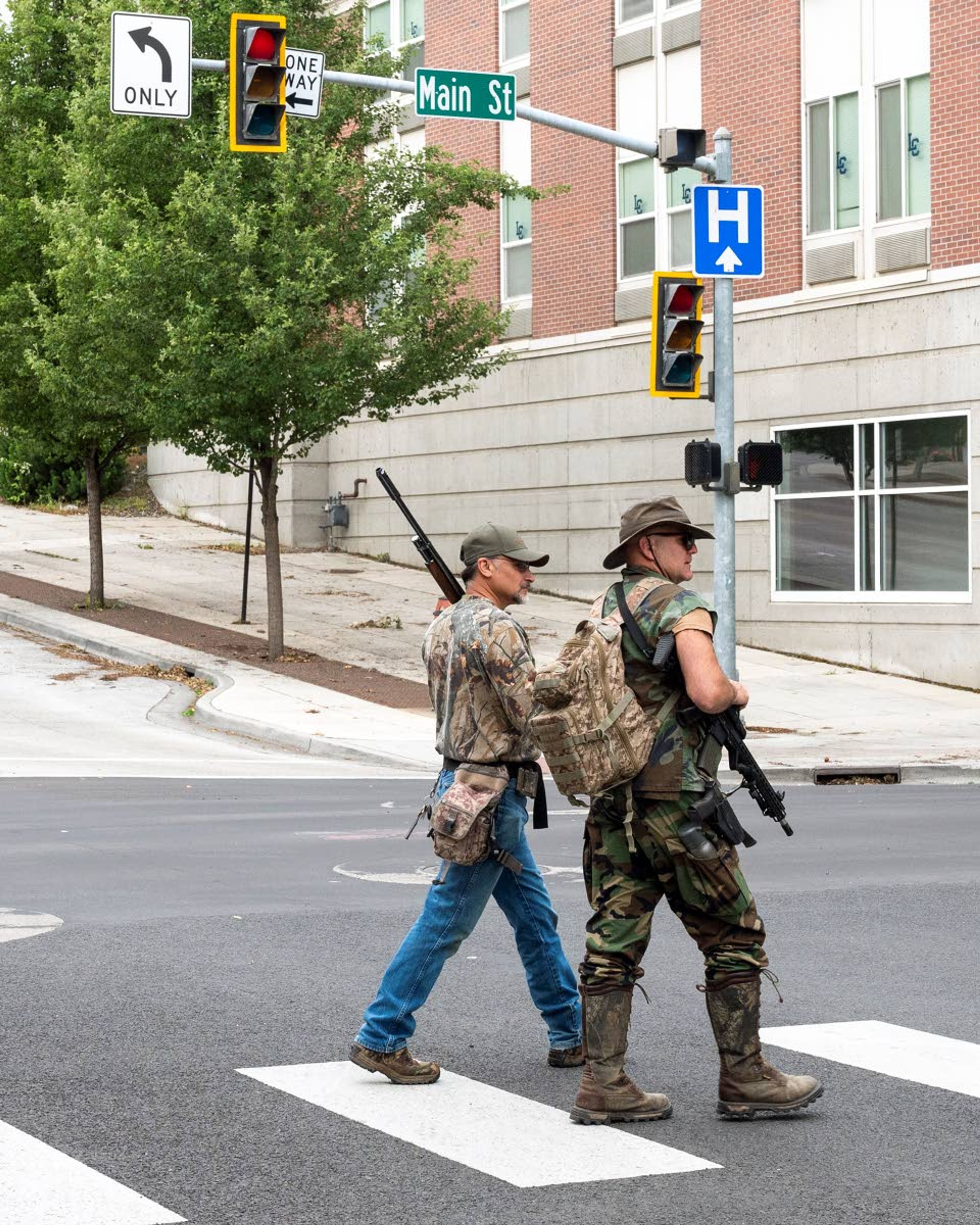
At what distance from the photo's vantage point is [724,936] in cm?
561

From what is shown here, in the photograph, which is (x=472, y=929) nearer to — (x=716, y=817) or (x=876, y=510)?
(x=716, y=817)

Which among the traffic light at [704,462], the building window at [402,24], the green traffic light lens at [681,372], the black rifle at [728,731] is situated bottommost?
the black rifle at [728,731]

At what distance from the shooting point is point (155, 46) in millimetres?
15820

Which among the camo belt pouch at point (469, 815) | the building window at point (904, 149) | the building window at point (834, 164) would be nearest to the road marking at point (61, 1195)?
the camo belt pouch at point (469, 815)

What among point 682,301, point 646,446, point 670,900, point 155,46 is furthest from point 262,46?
point 646,446

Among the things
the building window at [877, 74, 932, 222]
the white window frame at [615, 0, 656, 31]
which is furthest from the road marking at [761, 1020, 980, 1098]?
the white window frame at [615, 0, 656, 31]

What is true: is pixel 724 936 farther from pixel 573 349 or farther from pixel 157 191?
pixel 573 349

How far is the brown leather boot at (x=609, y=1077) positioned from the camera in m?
5.55

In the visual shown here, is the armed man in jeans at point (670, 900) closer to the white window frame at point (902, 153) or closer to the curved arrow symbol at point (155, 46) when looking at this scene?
the curved arrow symbol at point (155, 46)

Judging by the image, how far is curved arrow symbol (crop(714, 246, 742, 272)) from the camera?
17578 millimetres

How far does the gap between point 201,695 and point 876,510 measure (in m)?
9.22

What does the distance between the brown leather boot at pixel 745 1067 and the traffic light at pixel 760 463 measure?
40.5 feet

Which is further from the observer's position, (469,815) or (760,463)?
(760,463)

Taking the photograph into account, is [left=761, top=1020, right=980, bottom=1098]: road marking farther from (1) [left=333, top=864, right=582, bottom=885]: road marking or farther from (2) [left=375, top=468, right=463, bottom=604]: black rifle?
(1) [left=333, top=864, right=582, bottom=885]: road marking
